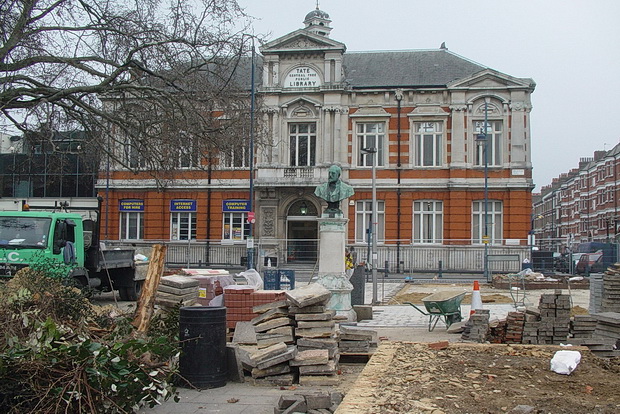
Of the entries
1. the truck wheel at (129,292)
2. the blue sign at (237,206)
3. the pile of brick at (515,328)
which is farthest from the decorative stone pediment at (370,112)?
the pile of brick at (515,328)

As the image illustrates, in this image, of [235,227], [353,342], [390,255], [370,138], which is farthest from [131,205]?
[353,342]

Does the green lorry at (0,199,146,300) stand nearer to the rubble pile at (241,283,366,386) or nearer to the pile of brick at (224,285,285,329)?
the pile of brick at (224,285,285,329)

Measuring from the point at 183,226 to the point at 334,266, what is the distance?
2672 centimetres

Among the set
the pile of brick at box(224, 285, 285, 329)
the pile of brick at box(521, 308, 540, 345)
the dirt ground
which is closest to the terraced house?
the pile of brick at box(224, 285, 285, 329)

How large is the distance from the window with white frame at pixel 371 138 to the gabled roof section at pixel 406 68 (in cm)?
233

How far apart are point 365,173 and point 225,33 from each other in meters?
23.5

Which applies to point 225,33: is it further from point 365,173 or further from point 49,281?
point 365,173

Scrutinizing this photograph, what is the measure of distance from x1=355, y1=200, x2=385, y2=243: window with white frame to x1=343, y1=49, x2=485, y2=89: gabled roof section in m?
6.96

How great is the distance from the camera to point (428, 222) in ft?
126

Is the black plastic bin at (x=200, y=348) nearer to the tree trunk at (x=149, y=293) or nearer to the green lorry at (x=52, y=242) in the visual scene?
the tree trunk at (x=149, y=293)

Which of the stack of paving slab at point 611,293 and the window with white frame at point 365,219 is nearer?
the stack of paving slab at point 611,293

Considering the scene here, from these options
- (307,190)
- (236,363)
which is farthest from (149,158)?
(307,190)

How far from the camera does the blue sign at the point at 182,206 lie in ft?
132

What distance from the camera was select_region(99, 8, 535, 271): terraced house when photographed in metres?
37.6
